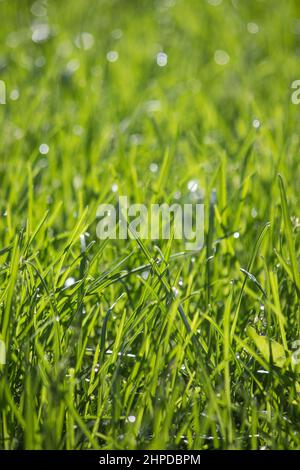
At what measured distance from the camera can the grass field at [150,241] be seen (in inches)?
39.9

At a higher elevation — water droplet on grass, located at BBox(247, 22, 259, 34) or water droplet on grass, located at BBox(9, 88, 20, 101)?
water droplet on grass, located at BBox(247, 22, 259, 34)

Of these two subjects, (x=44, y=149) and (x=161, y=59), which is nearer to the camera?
(x=44, y=149)

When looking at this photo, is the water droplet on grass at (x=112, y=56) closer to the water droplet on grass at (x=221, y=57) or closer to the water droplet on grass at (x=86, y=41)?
the water droplet on grass at (x=86, y=41)

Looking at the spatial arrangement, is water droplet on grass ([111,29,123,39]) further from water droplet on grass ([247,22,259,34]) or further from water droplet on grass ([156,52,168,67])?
water droplet on grass ([247,22,259,34])

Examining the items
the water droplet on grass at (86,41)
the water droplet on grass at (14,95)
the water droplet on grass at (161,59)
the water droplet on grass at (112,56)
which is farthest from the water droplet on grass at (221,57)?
the water droplet on grass at (14,95)

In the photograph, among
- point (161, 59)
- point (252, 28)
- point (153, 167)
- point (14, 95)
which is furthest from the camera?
point (252, 28)

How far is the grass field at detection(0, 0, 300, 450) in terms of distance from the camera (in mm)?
1013

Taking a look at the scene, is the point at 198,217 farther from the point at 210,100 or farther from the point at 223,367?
the point at 210,100

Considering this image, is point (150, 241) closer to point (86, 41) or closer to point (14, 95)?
point (14, 95)

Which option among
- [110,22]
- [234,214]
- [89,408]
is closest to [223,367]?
[89,408]

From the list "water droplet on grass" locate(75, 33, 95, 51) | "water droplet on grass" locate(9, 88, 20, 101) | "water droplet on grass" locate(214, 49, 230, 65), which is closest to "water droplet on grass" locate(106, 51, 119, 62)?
"water droplet on grass" locate(75, 33, 95, 51)

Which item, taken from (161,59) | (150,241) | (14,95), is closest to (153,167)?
(150,241)

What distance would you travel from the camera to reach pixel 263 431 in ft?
3.34

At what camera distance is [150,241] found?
1.36 meters
